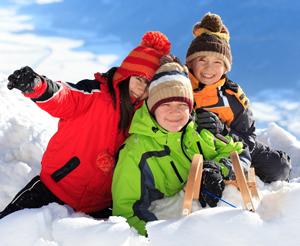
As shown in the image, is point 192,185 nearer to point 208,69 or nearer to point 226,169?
point 226,169

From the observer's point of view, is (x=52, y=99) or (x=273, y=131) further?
(x=273, y=131)

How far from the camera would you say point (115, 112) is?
323 centimetres

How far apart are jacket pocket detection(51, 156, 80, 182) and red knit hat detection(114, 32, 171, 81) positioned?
0.61m

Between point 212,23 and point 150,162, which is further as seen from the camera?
point 212,23

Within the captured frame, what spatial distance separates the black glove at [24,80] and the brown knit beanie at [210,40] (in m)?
1.43

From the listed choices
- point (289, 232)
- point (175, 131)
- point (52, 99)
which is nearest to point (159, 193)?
point (175, 131)

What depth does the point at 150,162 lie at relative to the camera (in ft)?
9.64

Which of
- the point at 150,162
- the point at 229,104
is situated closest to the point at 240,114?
the point at 229,104

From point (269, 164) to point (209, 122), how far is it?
2.93 feet

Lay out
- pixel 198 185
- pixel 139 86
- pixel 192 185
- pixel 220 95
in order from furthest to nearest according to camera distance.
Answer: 1. pixel 220 95
2. pixel 139 86
3. pixel 198 185
4. pixel 192 185

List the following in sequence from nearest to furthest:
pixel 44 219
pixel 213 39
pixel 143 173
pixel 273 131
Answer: pixel 44 219, pixel 143 173, pixel 213 39, pixel 273 131

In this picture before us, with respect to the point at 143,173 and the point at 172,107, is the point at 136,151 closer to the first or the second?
the point at 143,173

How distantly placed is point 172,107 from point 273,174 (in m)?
1.39

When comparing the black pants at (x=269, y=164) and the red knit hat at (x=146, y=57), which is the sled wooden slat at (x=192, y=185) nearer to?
the red knit hat at (x=146, y=57)
